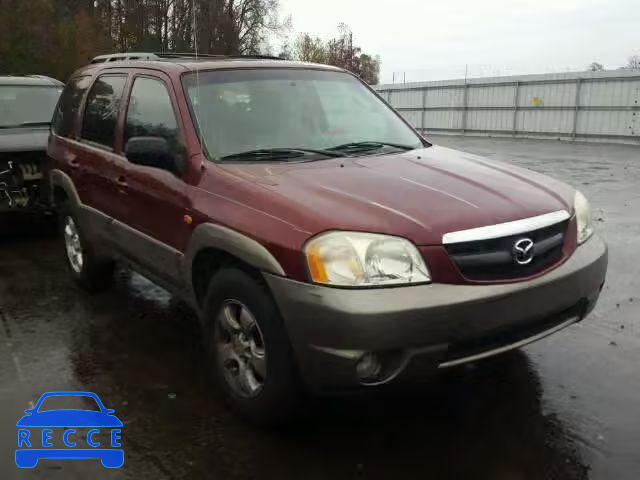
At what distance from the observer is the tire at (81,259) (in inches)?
203

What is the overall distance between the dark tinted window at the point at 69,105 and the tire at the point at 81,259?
0.69 metres

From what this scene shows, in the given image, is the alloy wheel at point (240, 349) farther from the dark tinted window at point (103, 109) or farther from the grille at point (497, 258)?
the dark tinted window at point (103, 109)

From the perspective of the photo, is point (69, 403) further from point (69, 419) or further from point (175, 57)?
point (175, 57)

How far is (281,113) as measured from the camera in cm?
394

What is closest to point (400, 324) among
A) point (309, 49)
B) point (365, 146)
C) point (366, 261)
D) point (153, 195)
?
point (366, 261)

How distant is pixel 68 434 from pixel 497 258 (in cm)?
230

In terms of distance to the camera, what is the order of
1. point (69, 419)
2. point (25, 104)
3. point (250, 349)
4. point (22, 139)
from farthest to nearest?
point (25, 104) → point (22, 139) → point (69, 419) → point (250, 349)

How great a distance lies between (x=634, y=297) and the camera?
16.8 ft

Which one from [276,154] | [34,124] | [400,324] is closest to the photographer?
[400,324]

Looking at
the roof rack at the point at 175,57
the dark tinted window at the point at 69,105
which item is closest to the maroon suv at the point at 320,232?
the roof rack at the point at 175,57

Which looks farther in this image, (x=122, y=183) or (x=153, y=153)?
(x=122, y=183)

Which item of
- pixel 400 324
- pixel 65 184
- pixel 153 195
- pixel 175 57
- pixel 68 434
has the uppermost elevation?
pixel 175 57

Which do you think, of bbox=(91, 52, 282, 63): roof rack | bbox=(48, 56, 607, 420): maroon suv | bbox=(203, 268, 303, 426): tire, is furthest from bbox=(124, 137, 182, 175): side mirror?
bbox=(91, 52, 282, 63): roof rack

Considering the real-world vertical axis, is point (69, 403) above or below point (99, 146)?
below
